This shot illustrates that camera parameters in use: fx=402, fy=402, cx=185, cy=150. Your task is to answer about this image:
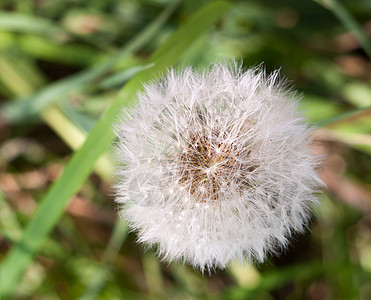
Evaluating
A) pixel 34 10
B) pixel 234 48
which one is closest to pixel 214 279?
pixel 234 48

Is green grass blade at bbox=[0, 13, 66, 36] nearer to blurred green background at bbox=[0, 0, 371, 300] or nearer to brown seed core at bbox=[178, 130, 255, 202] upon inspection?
blurred green background at bbox=[0, 0, 371, 300]

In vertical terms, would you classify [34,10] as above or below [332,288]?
above

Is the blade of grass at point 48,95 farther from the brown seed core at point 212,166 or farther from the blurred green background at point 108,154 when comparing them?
the brown seed core at point 212,166

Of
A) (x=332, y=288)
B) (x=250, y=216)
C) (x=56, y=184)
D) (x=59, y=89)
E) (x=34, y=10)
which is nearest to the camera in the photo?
(x=250, y=216)

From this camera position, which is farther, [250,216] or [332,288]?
[332,288]

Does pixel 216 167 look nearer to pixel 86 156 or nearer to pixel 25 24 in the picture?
pixel 86 156

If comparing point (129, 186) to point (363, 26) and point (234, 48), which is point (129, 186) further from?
point (363, 26)

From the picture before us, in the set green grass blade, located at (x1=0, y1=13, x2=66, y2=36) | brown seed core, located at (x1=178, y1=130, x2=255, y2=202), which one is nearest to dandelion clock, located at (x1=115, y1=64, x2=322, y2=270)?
brown seed core, located at (x1=178, y1=130, x2=255, y2=202)
